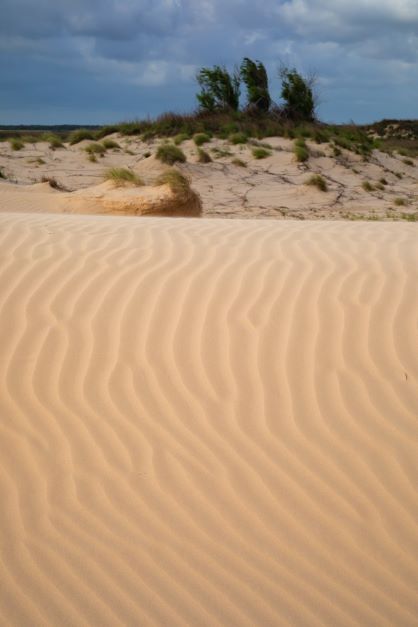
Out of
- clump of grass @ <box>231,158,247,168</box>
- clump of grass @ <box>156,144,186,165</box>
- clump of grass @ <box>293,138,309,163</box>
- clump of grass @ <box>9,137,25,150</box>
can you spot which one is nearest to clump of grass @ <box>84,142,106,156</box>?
clump of grass @ <box>9,137,25,150</box>

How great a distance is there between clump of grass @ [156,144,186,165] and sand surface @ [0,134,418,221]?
21cm

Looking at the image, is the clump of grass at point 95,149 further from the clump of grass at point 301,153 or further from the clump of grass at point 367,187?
the clump of grass at point 367,187

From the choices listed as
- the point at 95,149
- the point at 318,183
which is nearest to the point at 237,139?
the point at 95,149

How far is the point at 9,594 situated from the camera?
244cm

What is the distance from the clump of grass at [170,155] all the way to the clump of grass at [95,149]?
8.79ft

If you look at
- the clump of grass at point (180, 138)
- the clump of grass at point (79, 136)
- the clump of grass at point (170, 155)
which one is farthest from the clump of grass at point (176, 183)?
the clump of grass at point (79, 136)

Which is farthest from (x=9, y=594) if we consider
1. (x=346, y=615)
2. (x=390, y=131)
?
(x=390, y=131)

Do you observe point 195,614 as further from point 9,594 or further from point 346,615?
point 9,594

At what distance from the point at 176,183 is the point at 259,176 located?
744cm

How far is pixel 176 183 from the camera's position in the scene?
35.1 feet

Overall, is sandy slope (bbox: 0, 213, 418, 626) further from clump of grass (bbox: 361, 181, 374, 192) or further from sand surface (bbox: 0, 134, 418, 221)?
clump of grass (bbox: 361, 181, 374, 192)

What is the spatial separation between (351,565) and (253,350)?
137 cm

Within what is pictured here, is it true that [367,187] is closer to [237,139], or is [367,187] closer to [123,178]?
[237,139]

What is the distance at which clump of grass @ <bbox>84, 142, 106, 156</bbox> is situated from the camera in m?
19.7
